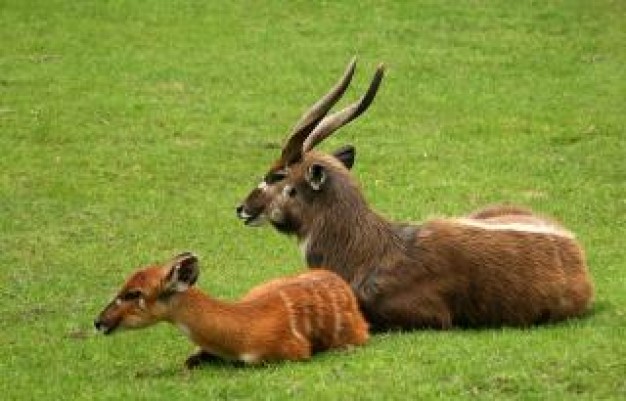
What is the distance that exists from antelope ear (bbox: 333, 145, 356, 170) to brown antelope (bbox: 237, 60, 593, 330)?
0.36m

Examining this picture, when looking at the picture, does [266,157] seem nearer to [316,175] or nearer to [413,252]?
[316,175]

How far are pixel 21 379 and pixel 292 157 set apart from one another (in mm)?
2809

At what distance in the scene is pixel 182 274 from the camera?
10312mm

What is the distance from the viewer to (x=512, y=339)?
1091 centimetres

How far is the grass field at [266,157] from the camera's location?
33.6 feet

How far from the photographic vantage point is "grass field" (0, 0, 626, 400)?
10242mm

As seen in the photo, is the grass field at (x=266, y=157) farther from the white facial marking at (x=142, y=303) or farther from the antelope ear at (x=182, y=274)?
the antelope ear at (x=182, y=274)

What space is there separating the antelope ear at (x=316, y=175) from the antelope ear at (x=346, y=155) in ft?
2.44

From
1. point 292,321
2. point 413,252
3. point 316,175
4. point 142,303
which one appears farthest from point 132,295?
point 413,252

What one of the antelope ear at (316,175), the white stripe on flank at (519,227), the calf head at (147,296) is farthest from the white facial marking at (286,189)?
the calf head at (147,296)

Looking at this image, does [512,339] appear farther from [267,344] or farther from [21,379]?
[21,379]

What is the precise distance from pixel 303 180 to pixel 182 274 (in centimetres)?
208

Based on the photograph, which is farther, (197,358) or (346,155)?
(346,155)

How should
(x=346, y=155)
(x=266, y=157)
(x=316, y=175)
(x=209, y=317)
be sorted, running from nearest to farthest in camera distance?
(x=209, y=317), (x=316, y=175), (x=346, y=155), (x=266, y=157)
